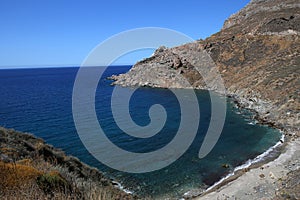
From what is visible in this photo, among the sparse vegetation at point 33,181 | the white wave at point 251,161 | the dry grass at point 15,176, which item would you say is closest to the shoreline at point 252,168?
the white wave at point 251,161

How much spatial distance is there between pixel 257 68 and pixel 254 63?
12.2 feet

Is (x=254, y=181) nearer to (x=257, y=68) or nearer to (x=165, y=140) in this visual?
(x=165, y=140)

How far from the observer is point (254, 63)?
69.7 meters

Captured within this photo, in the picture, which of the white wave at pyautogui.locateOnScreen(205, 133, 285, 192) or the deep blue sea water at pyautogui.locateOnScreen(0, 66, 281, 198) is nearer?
the white wave at pyautogui.locateOnScreen(205, 133, 285, 192)

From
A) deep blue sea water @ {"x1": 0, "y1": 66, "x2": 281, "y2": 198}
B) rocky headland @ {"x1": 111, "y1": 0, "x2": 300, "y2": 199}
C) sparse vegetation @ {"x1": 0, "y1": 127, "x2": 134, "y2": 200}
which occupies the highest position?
rocky headland @ {"x1": 111, "y1": 0, "x2": 300, "y2": 199}

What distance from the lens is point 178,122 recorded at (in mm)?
45094

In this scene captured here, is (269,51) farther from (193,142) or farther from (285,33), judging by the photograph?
(193,142)

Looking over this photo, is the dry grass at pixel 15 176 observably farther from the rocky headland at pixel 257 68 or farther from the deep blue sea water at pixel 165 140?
the deep blue sea water at pixel 165 140

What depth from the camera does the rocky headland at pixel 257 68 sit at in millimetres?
34938

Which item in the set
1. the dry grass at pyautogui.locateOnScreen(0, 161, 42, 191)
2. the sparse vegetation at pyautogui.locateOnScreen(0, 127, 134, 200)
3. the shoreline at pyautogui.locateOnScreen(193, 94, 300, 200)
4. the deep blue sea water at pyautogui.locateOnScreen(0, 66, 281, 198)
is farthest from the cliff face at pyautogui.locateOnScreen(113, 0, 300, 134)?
the dry grass at pyautogui.locateOnScreen(0, 161, 42, 191)

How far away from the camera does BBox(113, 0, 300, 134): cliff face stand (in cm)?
4872

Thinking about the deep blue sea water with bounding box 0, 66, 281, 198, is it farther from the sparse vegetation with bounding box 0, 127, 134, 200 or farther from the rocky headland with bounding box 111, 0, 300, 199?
the sparse vegetation with bounding box 0, 127, 134, 200

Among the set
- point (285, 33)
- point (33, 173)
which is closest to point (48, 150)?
point (33, 173)

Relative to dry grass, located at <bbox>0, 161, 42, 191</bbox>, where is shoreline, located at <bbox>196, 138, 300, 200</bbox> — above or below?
below
